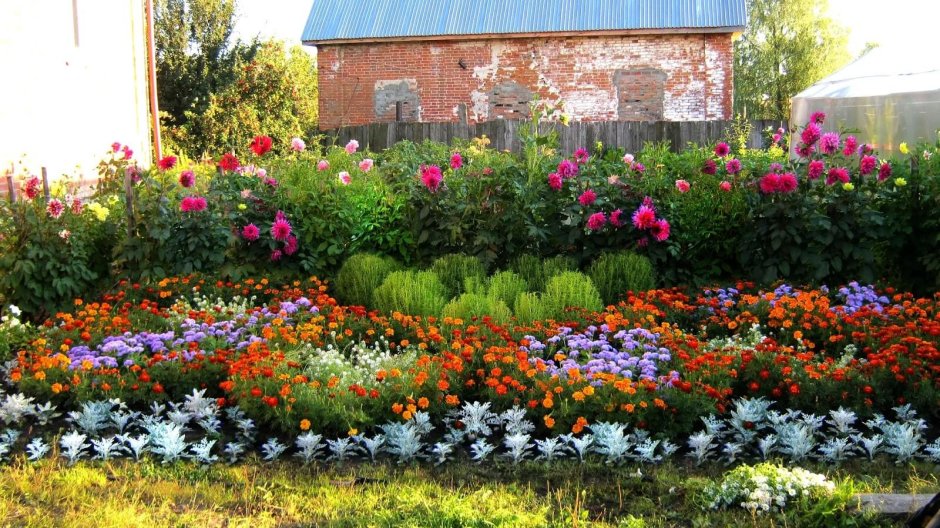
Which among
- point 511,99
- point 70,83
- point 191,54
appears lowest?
point 70,83

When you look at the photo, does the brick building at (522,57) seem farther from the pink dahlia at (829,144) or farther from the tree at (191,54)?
the pink dahlia at (829,144)

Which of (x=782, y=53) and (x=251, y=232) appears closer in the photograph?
(x=251, y=232)

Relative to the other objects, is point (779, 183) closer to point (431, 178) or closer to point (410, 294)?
point (431, 178)

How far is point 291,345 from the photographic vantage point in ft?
15.6

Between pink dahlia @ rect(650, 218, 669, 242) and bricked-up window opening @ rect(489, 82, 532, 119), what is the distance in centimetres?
1255

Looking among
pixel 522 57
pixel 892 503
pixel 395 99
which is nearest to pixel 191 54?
pixel 395 99

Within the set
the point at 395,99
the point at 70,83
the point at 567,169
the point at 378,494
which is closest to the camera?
the point at 378,494

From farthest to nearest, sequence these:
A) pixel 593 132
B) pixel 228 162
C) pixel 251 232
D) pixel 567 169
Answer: pixel 593 132
pixel 228 162
pixel 567 169
pixel 251 232

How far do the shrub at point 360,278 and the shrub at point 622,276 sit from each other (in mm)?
1463

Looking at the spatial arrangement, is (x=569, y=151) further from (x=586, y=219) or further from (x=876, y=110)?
(x=586, y=219)

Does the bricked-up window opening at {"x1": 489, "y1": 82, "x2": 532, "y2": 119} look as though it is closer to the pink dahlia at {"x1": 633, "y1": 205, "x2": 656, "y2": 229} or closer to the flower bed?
the pink dahlia at {"x1": 633, "y1": 205, "x2": 656, "y2": 229}

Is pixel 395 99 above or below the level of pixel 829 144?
above

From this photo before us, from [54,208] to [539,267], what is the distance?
3431 millimetres

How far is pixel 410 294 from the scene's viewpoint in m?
5.53
